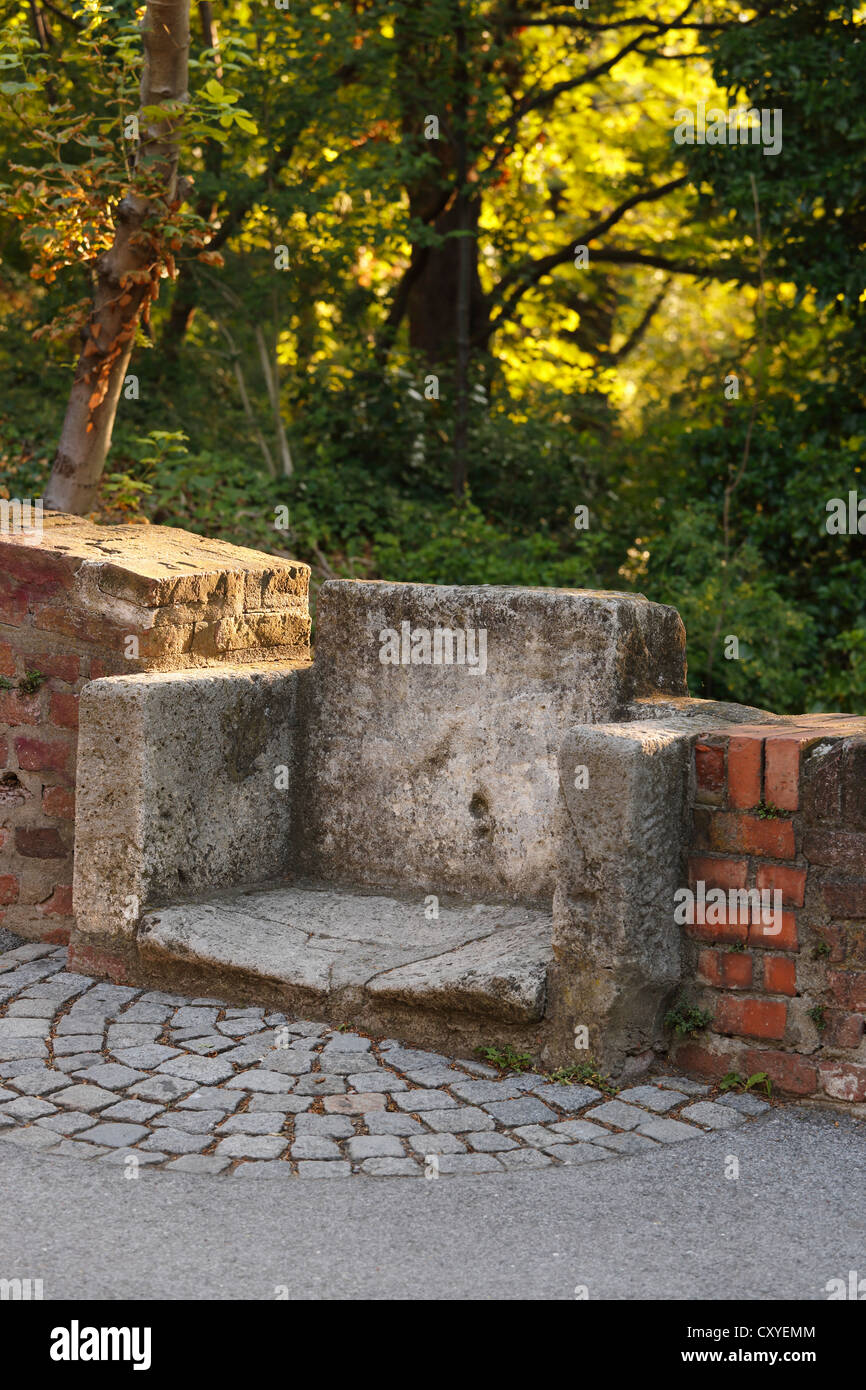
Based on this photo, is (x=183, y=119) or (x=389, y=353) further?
(x=389, y=353)

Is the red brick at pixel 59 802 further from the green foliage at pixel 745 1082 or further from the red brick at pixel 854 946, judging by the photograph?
the red brick at pixel 854 946

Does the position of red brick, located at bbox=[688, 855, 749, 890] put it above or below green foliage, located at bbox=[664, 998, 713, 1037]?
above

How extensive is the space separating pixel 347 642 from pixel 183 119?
111 inches

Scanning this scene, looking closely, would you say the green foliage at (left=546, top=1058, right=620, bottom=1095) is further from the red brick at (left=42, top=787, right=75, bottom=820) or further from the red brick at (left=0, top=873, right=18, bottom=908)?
the red brick at (left=0, top=873, right=18, bottom=908)

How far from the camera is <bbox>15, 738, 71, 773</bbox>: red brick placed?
467 centimetres

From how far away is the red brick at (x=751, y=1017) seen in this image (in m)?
3.54

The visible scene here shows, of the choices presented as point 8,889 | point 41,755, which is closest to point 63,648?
point 41,755

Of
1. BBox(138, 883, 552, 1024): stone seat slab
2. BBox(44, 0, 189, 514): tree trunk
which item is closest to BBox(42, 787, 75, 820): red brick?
BBox(138, 883, 552, 1024): stone seat slab

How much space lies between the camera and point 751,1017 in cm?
358

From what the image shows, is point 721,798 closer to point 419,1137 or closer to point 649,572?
point 419,1137

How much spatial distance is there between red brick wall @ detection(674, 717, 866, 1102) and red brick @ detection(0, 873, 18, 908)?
2.26 metres

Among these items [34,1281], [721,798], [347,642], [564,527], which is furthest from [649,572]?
[34,1281]

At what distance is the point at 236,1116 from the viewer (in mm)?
3439

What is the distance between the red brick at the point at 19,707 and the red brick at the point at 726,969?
230cm
